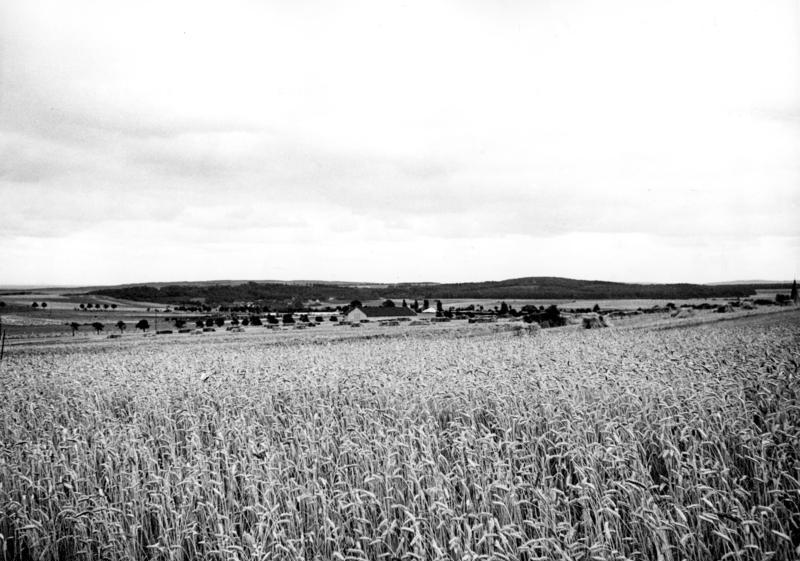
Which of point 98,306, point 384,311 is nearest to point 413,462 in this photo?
point 384,311

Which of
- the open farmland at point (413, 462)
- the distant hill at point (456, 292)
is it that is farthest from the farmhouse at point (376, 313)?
the open farmland at point (413, 462)

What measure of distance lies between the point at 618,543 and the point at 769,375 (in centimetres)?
572

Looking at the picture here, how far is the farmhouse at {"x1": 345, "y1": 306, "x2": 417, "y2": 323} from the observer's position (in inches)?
3477

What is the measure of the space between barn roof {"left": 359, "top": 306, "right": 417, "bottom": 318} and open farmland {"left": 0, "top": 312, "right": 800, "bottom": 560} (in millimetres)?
76299

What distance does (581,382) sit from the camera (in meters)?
9.24

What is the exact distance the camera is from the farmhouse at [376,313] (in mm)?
88312

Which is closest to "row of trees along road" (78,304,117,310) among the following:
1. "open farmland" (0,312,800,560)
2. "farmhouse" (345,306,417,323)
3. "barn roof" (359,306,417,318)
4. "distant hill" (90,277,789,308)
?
"distant hill" (90,277,789,308)

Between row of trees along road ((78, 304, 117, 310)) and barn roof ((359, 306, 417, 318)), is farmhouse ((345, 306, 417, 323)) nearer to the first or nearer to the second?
barn roof ((359, 306, 417, 318))

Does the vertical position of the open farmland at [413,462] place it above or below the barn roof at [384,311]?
above

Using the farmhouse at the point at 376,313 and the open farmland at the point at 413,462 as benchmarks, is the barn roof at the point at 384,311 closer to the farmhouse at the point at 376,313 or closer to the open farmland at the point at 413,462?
the farmhouse at the point at 376,313

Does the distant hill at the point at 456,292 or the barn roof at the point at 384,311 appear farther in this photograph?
the distant hill at the point at 456,292

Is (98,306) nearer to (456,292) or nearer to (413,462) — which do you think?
(456,292)

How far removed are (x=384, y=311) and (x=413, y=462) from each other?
89.6m

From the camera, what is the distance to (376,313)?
9231 centimetres
